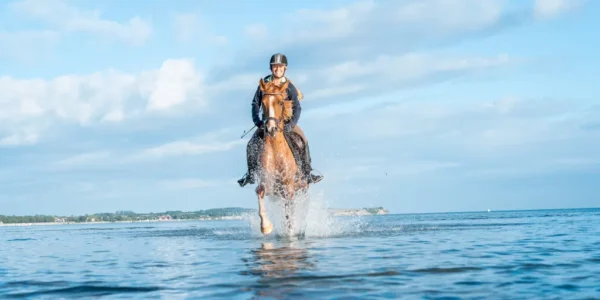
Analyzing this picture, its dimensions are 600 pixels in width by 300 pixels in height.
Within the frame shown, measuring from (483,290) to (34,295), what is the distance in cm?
498

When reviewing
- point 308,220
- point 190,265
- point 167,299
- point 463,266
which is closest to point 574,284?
point 463,266

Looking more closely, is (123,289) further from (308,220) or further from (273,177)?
(308,220)

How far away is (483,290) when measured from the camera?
728 centimetres

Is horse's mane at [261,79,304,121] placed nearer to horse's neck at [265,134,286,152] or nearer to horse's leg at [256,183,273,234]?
horse's neck at [265,134,286,152]

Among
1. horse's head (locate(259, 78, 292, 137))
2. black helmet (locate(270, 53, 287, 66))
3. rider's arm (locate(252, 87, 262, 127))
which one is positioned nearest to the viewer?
horse's head (locate(259, 78, 292, 137))

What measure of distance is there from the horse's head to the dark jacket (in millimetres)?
145

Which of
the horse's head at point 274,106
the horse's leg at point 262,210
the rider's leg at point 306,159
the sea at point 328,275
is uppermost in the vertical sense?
the horse's head at point 274,106

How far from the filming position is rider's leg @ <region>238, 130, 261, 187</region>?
17.3m

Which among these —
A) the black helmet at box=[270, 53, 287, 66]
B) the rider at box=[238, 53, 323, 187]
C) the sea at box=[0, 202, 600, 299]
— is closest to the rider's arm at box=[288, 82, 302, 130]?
the rider at box=[238, 53, 323, 187]

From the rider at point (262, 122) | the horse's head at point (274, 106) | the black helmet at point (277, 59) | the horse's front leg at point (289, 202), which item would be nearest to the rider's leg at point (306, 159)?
the rider at point (262, 122)

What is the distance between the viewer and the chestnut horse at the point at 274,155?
16969 millimetres

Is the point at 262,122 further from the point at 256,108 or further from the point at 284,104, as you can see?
the point at 284,104

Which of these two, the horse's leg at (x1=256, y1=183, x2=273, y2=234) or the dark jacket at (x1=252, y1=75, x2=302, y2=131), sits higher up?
the dark jacket at (x1=252, y1=75, x2=302, y2=131)

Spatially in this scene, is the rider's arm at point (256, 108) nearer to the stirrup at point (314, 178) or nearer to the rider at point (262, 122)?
the rider at point (262, 122)
